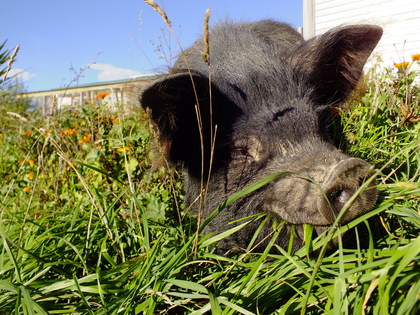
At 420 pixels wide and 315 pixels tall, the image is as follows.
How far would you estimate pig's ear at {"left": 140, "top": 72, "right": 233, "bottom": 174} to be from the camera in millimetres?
2248

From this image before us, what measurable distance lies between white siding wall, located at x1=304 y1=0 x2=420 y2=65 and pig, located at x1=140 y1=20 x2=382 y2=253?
545cm

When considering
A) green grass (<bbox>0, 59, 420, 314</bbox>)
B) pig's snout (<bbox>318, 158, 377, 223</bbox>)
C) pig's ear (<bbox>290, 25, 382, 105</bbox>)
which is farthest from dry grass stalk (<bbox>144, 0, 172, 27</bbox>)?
pig's ear (<bbox>290, 25, 382, 105</bbox>)

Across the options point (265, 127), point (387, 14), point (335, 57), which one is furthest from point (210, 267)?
point (387, 14)

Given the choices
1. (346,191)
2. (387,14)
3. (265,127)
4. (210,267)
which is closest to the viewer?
(346,191)

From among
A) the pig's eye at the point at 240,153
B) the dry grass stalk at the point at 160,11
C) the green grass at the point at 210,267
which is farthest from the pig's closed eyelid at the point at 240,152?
the dry grass stalk at the point at 160,11

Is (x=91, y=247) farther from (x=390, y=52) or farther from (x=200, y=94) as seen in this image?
(x=390, y=52)

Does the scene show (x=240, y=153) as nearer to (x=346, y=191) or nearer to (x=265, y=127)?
(x=265, y=127)

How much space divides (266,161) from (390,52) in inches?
328

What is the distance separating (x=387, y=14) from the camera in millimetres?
9125

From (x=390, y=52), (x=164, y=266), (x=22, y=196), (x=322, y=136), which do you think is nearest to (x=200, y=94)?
(x=322, y=136)

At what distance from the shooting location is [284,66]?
291 cm

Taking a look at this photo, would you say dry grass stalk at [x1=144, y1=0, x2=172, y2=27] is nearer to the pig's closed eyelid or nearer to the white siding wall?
the pig's closed eyelid

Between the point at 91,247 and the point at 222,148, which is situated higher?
the point at 222,148

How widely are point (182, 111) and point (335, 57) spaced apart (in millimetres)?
1283
